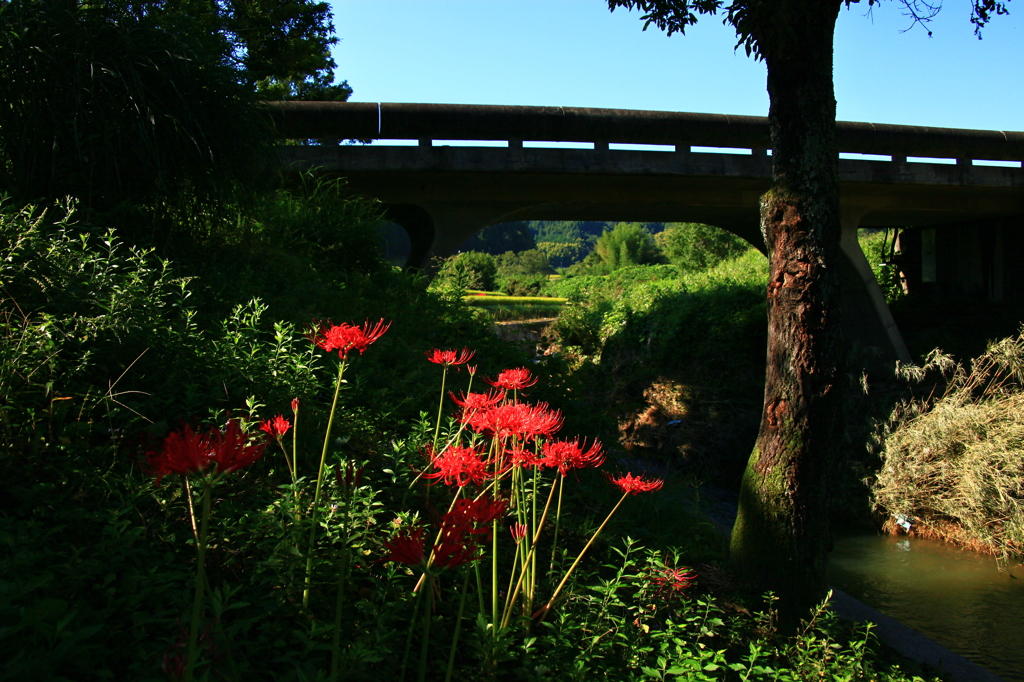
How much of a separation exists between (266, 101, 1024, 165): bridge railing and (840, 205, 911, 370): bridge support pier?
2.43 metres

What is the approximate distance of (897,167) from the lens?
1332 centimetres

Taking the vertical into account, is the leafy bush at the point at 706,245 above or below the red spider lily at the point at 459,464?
above

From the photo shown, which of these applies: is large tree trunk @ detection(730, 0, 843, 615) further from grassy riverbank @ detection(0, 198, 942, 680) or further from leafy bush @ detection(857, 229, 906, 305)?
leafy bush @ detection(857, 229, 906, 305)

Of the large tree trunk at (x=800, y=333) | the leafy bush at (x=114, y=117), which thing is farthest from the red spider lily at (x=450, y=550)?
the leafy bush at (x=114, y=117)

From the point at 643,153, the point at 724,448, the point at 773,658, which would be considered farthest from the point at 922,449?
the point at 773,658

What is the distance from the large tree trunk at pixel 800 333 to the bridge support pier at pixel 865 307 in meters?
12.0

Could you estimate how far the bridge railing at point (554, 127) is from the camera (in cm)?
1061

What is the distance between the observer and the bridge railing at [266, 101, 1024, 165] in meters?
10.6

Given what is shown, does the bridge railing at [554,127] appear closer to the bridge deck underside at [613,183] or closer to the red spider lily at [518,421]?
the bridge deck underside at [613,183]

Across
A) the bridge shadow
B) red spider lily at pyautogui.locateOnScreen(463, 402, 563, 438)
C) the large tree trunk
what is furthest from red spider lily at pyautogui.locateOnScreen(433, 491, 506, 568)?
the bridge shadow

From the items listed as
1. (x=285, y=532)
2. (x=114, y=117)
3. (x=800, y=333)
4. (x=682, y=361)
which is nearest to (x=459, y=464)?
(x=285, y=532)

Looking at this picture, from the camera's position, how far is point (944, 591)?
24.9 ft

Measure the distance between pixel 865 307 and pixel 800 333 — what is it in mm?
13496

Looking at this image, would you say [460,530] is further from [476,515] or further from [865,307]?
[865,307]
